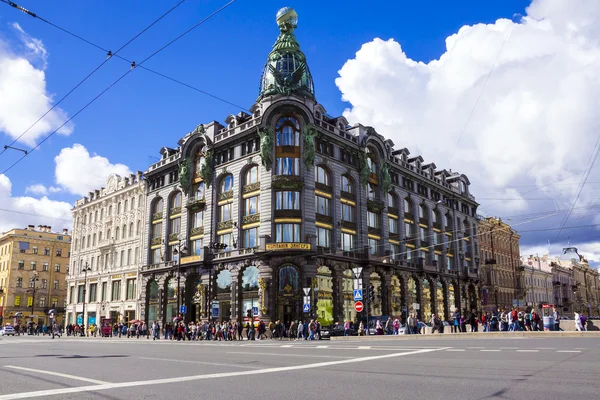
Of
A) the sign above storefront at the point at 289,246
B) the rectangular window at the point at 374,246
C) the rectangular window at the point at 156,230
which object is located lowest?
the sign above storefront at the point at 289,246

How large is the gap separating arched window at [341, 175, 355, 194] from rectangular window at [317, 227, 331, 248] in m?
5.61

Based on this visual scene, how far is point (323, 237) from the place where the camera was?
4900 centimetres

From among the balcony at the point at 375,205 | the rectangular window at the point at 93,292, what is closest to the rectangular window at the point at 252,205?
the balcony at the point at 375,205

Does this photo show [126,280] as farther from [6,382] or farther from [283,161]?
[6,382]

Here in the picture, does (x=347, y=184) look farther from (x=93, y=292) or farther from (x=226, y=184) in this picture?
(x=93, y=292)

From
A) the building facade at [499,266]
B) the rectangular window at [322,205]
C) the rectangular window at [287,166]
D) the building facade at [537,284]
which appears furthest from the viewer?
the building facade at [537,284]

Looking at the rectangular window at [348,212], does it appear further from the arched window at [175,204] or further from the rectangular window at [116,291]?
the rectangular window at [116,291]

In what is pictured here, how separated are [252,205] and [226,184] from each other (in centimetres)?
521

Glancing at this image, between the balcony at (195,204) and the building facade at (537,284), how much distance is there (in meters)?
64.6

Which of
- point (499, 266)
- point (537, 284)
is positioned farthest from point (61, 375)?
point (537, 284)

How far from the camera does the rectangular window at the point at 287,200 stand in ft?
155

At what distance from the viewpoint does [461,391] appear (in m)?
8.68

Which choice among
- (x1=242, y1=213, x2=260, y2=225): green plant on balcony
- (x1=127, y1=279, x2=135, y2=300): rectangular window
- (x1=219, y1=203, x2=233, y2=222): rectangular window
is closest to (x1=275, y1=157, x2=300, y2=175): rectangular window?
(x1=242, y1=213, x2=260, y2=225): green plant on balcony

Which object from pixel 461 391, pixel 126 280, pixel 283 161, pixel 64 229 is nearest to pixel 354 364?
pixel 461 391
